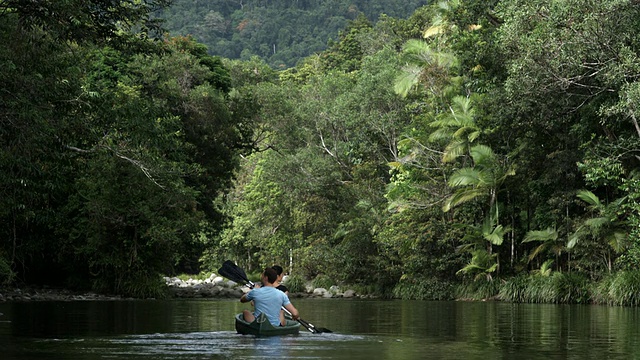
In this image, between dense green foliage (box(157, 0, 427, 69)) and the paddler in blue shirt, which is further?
dense green foliage (box(157, 0, 427, 69))

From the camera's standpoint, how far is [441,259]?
136 ft

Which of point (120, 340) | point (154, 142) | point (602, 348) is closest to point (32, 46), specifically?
point (154, 142)

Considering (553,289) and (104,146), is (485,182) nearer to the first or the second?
(553,289)

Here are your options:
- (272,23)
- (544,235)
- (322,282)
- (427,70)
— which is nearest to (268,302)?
(544,235)

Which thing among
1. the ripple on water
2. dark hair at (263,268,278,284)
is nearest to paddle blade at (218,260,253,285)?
the ripple on water

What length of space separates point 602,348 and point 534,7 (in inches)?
702

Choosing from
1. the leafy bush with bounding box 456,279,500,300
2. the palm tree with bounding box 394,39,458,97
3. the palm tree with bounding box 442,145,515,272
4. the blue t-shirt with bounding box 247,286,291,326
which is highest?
the palm tree with bounding box 394,39,458,97

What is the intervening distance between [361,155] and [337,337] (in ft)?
112

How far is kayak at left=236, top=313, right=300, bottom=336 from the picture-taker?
16406mm

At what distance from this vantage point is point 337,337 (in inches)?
670

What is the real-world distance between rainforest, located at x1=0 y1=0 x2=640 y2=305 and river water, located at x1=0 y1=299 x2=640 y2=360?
363cm

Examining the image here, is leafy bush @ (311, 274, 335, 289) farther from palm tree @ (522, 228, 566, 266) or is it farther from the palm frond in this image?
the palm frond

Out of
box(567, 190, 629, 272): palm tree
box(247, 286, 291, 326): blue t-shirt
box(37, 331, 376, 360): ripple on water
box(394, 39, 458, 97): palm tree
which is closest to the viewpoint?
box(37, 331, 376, 360): ripple on water

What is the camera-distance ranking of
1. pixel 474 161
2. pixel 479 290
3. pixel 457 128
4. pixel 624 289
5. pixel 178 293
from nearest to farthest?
pixel 624 289 < pixel 479 290 < pixel 474 161 < pixel 457 128 < pixel 178 293
